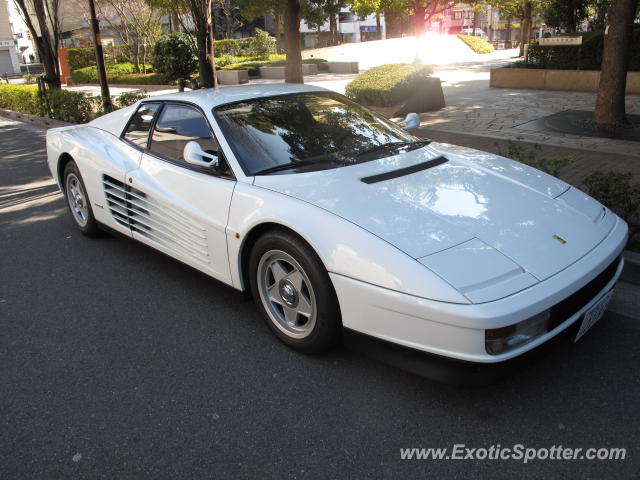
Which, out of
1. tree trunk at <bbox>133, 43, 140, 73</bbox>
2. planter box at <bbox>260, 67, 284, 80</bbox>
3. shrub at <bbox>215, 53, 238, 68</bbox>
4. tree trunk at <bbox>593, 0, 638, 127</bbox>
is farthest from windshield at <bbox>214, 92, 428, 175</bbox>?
tree trunk at <bbox>133, 43, 140, 73</bbox>

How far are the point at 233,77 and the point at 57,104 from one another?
Answer: 1193cm

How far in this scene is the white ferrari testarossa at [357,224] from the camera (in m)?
2.41

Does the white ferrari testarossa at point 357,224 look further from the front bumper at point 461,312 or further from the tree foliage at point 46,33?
the tree foliage at point 46,33

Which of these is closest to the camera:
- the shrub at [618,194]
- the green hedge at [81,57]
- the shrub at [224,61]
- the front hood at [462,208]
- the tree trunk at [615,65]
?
the front hood at [462,208]

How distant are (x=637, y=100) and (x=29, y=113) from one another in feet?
51.9

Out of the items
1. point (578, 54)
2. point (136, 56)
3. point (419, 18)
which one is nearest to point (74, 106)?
point (578, 54)

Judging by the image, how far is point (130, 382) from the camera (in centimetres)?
298

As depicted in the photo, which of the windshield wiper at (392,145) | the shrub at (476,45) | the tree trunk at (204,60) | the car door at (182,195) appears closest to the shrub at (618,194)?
the windshield wiper at (392,145)

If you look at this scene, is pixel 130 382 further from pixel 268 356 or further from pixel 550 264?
pixel 550 264

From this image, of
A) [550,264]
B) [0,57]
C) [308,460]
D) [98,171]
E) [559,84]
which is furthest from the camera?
[0,57]

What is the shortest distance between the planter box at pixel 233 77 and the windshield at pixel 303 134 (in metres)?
20.7

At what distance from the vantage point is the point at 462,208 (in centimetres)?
291

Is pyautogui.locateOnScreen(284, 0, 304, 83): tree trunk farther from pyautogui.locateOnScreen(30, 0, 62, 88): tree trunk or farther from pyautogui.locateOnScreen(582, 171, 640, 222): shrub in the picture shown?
pyautogui.locateOnScreen(582, 171, 640, 222): shrub

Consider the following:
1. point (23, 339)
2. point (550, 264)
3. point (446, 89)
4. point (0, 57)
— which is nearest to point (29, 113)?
point (446, 89)
